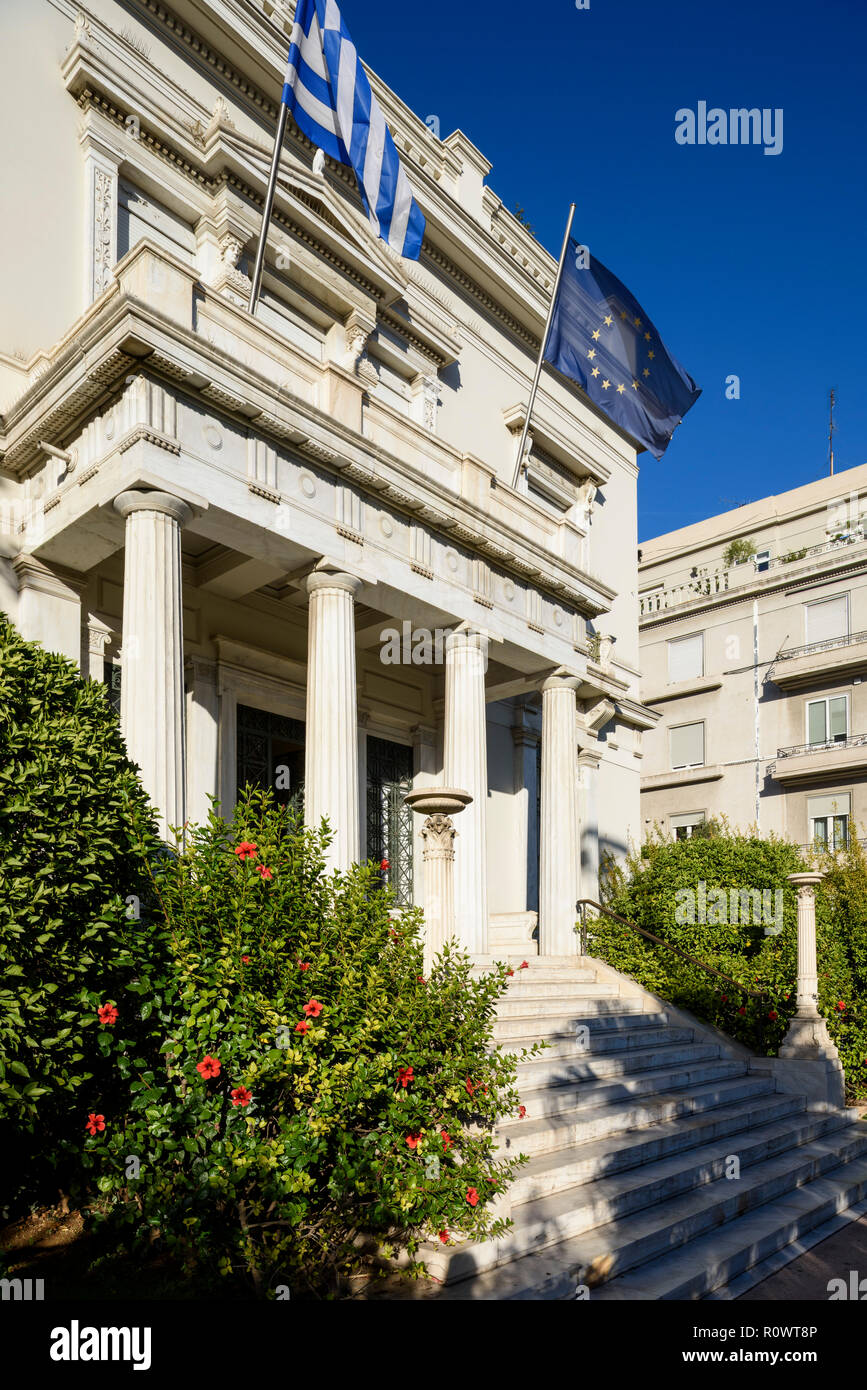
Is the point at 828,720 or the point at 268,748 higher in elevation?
the point at 828,720

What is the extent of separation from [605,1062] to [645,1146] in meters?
1.89

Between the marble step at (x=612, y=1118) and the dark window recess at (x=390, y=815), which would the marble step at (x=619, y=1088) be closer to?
the marble step at (x=612, y=1118)

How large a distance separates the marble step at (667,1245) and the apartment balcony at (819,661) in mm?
18876

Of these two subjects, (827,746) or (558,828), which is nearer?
(558,828)

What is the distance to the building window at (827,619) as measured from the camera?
26.8 meters

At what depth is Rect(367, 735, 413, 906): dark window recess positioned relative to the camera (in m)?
15.2

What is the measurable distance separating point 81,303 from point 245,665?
467 centimetres

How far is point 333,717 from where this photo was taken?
Result: 10344mm

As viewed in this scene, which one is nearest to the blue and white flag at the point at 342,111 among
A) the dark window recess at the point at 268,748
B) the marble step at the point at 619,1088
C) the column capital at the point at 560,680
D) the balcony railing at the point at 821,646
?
the column capital at the point at 560,680

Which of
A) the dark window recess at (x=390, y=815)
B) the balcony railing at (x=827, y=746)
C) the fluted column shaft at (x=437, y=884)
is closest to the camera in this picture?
the fluted column shaft at (x=437, y=884)

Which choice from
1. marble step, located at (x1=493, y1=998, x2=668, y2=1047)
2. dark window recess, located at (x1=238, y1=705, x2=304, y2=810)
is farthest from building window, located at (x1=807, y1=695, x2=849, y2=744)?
dark window recess, located at (x1=238, y1=705, x2=304, y2=810)

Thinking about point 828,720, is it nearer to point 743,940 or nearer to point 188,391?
point 743,940

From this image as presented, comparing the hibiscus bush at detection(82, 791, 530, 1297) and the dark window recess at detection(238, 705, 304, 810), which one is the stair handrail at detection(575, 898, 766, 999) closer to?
the dark window recess at detection(238, 705, 304, 810)

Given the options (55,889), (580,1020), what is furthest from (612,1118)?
(55,889)
